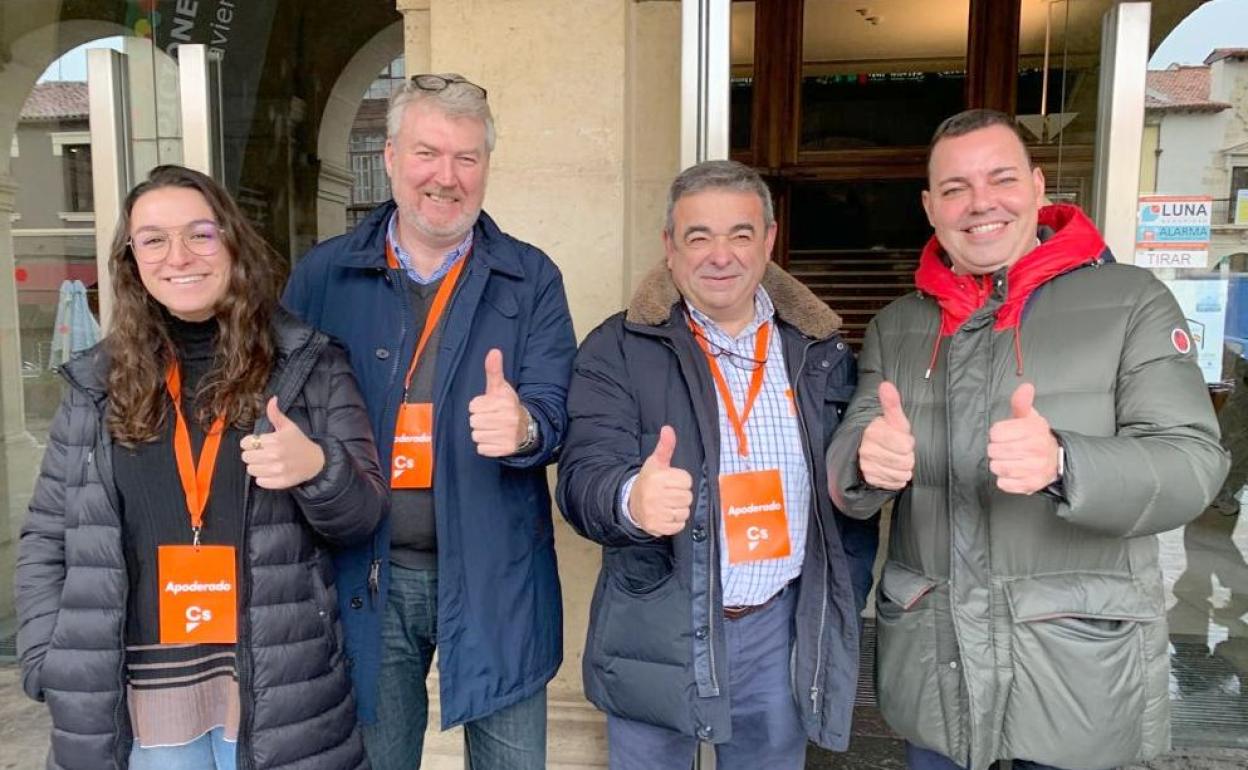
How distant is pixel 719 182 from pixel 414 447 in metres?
0.91

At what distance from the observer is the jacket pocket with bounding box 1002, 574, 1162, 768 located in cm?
163

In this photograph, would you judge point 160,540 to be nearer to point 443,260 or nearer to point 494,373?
point 494,373

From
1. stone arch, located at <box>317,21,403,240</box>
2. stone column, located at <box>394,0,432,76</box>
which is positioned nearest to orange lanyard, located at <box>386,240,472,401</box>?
stone column, located at <box>394,0,432,76</box>

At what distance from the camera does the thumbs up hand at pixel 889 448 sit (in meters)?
1.63

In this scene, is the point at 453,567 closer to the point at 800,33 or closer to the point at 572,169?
the point at 572,169

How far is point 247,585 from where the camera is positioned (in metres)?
1.68

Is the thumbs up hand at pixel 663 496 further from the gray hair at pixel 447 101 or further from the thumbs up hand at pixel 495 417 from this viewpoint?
the gray hair at pixel 447 101

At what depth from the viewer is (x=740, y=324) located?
80.7 inches

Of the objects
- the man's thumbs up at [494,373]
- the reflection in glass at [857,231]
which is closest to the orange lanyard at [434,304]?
the man's thumbs up at [494,373]

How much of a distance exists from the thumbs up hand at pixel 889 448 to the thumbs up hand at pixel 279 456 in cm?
105

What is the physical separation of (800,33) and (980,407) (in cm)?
780

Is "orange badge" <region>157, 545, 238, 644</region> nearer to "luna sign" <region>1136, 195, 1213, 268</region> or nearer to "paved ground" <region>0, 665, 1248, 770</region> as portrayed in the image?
"paved ground" <region>0, 665, 1248, 770</region>

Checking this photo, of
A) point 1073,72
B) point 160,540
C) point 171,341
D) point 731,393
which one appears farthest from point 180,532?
point 1073,72

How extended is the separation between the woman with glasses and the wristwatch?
1.01 feet
